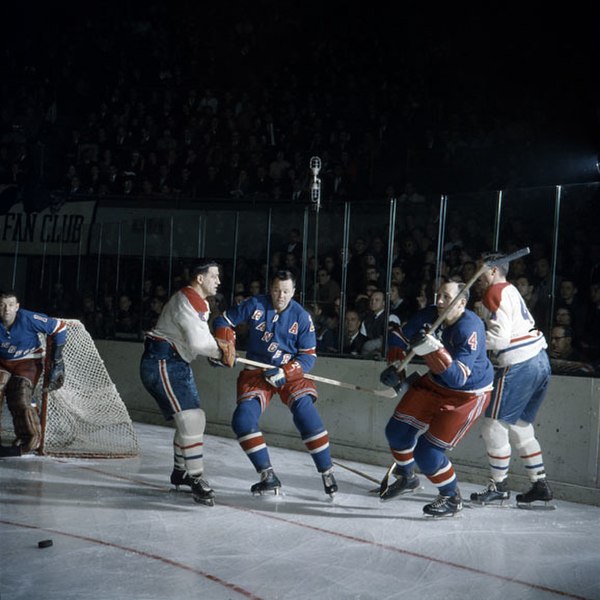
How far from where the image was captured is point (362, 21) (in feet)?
50.3

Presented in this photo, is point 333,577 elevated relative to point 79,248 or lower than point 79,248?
lower

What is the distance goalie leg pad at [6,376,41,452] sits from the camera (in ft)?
23.7

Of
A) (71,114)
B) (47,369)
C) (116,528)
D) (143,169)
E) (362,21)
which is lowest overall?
(116,528)

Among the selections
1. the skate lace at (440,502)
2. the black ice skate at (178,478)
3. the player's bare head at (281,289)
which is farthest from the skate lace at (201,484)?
the skate lace at (440,502)

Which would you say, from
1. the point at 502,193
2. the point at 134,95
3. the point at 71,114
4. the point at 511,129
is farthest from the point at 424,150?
the point at 71,114

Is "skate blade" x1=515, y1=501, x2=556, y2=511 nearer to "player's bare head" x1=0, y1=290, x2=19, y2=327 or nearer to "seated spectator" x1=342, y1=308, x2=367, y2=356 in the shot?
"seated spectator" x1=342, y1=308, x2=367, y2=356

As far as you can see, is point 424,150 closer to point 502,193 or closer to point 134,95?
point 502,193

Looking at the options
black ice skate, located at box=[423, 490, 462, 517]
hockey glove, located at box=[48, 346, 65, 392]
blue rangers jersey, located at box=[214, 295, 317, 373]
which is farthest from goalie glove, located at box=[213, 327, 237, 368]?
hockey glove, located at box=[48, 346, 65, 392]

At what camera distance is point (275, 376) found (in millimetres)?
5777

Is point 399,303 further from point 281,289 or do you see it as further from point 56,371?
point 56,371

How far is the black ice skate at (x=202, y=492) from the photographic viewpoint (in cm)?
557

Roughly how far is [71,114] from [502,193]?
11.4m

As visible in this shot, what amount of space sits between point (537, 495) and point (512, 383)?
2.36ft

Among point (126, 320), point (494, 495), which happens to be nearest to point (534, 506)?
point (494, 495)
